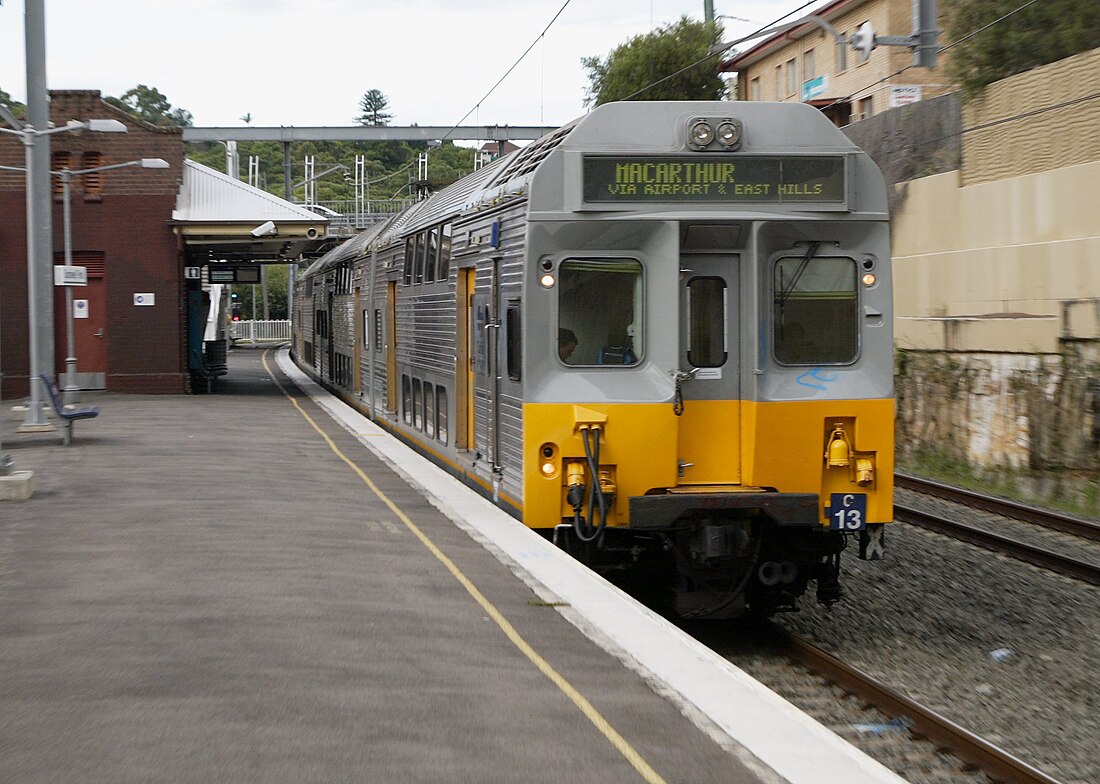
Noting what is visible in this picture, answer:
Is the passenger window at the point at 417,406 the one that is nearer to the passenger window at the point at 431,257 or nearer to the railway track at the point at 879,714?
the passenger window at the point at 431,257

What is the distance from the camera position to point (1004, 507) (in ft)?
48.1

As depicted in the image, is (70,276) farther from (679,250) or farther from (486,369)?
(679,250)

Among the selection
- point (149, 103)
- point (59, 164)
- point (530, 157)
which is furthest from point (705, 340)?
point (149, 103)

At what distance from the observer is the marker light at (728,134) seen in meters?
8.89

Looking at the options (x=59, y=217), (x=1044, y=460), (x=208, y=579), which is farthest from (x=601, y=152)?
(x=59, y=217)

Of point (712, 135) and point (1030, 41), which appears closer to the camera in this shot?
point (712, 135)

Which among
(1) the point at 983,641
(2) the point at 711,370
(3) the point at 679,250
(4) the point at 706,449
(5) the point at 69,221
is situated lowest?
(1) the point at 983,641

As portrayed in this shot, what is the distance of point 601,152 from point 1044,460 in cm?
989

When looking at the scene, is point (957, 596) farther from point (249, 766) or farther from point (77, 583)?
point (249, 766)

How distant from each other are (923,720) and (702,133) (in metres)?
4.04

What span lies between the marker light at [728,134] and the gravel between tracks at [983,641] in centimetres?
347

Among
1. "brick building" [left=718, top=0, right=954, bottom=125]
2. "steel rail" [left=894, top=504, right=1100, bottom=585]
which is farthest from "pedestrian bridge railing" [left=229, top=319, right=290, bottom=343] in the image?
"steel rail" [left=894, top=504, right=1100, bottom=585]

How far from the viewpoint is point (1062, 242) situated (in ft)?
54.9

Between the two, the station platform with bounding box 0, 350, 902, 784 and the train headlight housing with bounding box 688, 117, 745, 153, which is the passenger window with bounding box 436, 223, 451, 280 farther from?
the train headlight housing with bounding box 688, 117, 745, 153
